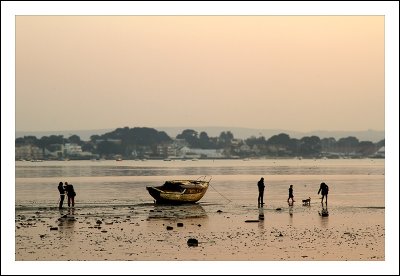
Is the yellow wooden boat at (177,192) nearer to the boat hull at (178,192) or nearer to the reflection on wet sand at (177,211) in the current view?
the boat hull at (178,192)

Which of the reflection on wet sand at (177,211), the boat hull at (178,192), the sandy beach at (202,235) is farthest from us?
the boat hull at (178,192)

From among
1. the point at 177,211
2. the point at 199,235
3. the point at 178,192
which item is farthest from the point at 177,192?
the point at 199,235

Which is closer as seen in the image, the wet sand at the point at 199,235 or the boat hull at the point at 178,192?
the wet sand at the point at 199,235

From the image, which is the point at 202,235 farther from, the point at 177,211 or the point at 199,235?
the point at 177,211

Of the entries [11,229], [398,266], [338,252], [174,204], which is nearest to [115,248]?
[11,229]

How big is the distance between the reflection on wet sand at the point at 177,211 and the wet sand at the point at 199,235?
0.18 feet

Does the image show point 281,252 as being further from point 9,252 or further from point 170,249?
point 9,252

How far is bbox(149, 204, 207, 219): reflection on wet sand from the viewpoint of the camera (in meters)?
37.6

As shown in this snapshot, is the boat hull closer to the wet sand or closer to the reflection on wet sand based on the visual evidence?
the reflection on wet sand

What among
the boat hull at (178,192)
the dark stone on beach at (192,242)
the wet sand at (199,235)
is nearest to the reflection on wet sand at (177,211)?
the wet sand at (199,235)

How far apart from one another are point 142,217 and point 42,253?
473 inches

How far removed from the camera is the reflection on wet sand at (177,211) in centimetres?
3762

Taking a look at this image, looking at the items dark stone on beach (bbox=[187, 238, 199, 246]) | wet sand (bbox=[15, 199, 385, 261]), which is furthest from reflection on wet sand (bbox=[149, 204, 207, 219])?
dark stone on beach (bbox=[187, 238, 199, 246])

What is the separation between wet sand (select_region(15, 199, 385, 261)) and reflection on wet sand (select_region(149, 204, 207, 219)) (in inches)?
2.2
